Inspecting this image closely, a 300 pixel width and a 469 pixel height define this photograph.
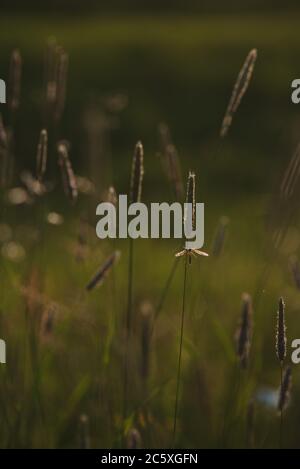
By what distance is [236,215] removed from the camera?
4941 mm

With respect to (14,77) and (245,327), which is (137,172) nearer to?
(245,327)

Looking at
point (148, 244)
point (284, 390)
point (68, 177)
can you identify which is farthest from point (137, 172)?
point (148, 244)

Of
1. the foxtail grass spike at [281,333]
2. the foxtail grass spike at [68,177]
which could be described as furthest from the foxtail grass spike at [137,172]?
the foxtail grass spike at [281,333]

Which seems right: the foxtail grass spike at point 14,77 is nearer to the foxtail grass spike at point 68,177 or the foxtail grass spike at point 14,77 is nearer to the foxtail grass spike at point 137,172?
the foxtail grass spike at point 68,177

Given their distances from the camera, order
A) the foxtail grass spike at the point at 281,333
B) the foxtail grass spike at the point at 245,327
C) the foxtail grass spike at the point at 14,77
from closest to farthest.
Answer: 1. the foxtail grass spike at the point at 281,333
2. the foxtail grass spike at the point at 245,327
3. the foxtail grass spike at the point at 14,77

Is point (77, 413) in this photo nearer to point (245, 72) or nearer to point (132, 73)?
point (245, 72)

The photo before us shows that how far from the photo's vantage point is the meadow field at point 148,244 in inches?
61.0

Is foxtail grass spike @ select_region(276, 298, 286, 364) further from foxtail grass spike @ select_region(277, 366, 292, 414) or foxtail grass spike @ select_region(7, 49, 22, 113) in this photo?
foxtail grass spike @ select_region(7, 49, 22, 113)

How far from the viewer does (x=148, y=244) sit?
306cm

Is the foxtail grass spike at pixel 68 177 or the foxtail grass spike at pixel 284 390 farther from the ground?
the foxtail grass spike at pixel 68 177

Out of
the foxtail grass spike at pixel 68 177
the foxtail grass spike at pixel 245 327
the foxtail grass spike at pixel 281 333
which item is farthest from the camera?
the foxtail grass spike at pixel 68 177

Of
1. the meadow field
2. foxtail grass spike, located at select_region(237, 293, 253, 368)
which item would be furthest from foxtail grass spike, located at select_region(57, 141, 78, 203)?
foxtail grass spike, located at select_region(237, 293, 253, 368)

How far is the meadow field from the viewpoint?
1.55m

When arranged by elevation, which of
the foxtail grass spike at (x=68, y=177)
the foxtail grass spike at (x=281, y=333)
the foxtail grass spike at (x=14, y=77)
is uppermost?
the foxtail grass spike at (x=14, y=77)
